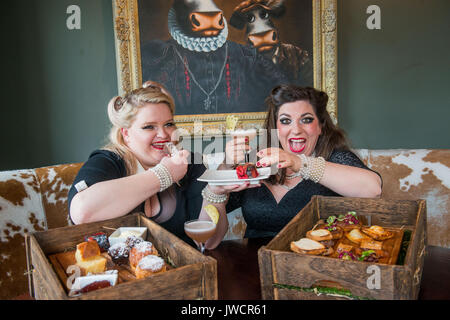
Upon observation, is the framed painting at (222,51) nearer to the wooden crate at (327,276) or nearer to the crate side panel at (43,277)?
the crate side panel at (43,277)

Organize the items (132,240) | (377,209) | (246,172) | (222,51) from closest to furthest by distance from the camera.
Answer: (132,240) < (377,209) < (246,172) < (222,51)

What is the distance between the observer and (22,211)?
204cm

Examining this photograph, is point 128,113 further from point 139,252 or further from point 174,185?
point 139,252

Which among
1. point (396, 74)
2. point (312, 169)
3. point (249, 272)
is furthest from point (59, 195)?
point (396, 74)

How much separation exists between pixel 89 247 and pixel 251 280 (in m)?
0.59

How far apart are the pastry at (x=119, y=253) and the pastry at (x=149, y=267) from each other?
13cm

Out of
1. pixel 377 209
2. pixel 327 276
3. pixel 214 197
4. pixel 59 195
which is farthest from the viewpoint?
pixel 59 195

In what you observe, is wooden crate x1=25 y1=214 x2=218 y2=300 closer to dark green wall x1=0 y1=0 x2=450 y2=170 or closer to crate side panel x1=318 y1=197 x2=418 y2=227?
crate side panel x1=318 y1=197 x2=418 y2=227

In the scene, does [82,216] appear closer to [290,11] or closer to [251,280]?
[251,280]

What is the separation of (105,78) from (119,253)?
8.92 ft

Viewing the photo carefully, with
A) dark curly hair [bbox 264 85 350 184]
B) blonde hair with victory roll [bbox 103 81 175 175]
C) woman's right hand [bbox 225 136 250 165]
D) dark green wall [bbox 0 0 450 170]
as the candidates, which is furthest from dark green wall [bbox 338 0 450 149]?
blonde hair with victory roll [bbox 103 81 175 175]

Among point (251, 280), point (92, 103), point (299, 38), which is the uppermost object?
point (299, 38)
